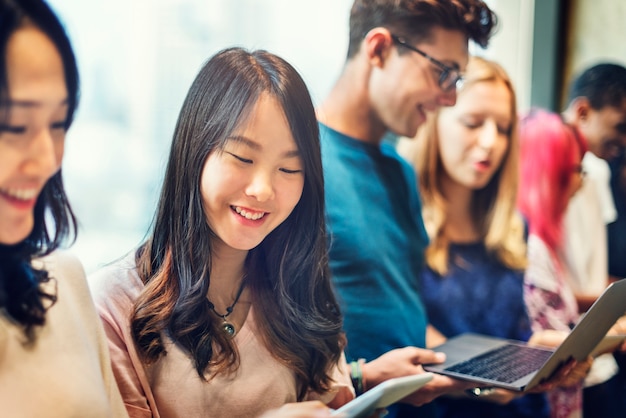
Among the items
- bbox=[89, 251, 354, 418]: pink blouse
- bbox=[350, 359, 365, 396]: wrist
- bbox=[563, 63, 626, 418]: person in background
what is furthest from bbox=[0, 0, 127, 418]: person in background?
bbox=[563, 63, 626, 418]: person in background

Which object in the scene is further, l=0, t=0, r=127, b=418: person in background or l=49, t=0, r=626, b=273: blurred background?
l=49, t=0, r=626, b=273: blurred background

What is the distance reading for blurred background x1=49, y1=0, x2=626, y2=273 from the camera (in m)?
1.87

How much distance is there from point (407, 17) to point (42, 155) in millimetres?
1203

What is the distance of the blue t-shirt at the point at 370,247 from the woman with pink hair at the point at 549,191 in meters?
0.61

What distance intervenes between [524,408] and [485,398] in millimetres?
219

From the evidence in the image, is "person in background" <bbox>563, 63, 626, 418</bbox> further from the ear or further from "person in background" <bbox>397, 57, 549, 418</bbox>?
the ear

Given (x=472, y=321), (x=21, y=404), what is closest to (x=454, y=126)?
(x=472, y=321)

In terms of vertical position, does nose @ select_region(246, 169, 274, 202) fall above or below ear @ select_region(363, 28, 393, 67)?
below

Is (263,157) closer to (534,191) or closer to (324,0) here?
(324,0)

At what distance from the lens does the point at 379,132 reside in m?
2.14

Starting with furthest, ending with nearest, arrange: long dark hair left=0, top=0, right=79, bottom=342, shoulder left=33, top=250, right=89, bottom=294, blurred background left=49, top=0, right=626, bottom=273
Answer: blurred background left=49, top=0, right=626, bottom=273 → shoulder left=33, top=250, right=89, bottom=294 → long dark hair left=0, top=0, right=79, bottom=342

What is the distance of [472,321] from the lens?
2518mm

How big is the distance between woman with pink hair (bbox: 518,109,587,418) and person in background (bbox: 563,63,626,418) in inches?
1.4

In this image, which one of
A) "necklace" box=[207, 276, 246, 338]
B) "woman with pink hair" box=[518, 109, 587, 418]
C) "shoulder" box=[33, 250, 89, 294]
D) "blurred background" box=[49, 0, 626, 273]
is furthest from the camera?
"woman with pink hair" box=[518, 109, 587, 418]
